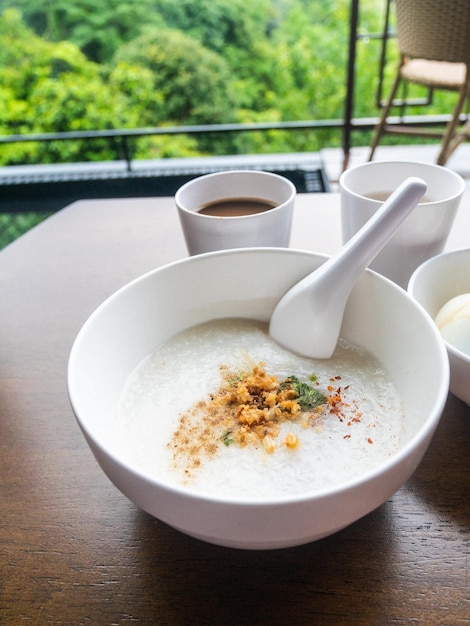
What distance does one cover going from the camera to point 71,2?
19.6 feet

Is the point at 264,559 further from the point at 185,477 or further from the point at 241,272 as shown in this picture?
the point at 241,272

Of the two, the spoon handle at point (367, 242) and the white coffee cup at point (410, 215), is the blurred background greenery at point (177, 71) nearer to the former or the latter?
the white coffee cup at point (410, 215)

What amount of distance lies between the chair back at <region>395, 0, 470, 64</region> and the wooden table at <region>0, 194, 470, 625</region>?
2121mm

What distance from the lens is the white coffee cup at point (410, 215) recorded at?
2.25 ft

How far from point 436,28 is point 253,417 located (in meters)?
2.34

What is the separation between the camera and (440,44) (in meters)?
2.25

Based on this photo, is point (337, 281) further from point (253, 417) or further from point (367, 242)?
point (253, 417)

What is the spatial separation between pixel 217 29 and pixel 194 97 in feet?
4.79

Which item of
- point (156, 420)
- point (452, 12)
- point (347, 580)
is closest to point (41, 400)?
point (156, 420)

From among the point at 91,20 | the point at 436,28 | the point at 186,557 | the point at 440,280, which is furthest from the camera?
the point at 91,20

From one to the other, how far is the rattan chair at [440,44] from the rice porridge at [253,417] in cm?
211

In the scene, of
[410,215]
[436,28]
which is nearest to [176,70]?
[436,28]

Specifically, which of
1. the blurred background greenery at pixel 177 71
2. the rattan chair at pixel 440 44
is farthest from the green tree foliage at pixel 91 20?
the rattan chair at pixel 440 44

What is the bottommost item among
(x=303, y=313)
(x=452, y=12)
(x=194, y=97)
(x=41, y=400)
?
(x=194, y=97)
